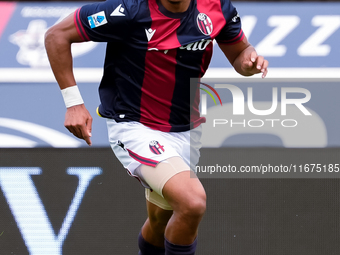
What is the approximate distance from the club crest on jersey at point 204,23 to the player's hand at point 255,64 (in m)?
0.22

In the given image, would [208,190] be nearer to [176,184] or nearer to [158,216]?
[158,216]

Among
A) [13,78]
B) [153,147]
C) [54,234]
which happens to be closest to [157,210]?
[153,147]

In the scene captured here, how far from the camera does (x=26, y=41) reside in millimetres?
3143

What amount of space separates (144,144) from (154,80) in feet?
0.99

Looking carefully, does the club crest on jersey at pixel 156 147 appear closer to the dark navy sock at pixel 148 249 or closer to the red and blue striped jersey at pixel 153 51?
the red and blue striped jersey at pixel 153 51

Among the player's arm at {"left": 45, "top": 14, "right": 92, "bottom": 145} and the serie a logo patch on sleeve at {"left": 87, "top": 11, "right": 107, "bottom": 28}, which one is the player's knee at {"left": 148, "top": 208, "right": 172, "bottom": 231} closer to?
the player's arm at {"left": 45, "top": 14, "right": 92, "bottom": 145}

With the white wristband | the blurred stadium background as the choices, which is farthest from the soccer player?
the blurred stadium background

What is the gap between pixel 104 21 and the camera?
1923 millimetres

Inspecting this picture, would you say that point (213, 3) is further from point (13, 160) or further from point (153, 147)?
point (13, 160)

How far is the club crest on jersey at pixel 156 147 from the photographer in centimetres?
194

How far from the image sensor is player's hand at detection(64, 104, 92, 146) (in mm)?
1930

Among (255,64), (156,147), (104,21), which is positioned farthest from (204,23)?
(156,147)

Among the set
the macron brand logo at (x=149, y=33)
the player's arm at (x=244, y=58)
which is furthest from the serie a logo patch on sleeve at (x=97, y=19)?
the player's arm at (x=244, y=58)

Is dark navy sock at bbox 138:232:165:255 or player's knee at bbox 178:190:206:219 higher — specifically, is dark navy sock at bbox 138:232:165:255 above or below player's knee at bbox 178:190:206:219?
below
